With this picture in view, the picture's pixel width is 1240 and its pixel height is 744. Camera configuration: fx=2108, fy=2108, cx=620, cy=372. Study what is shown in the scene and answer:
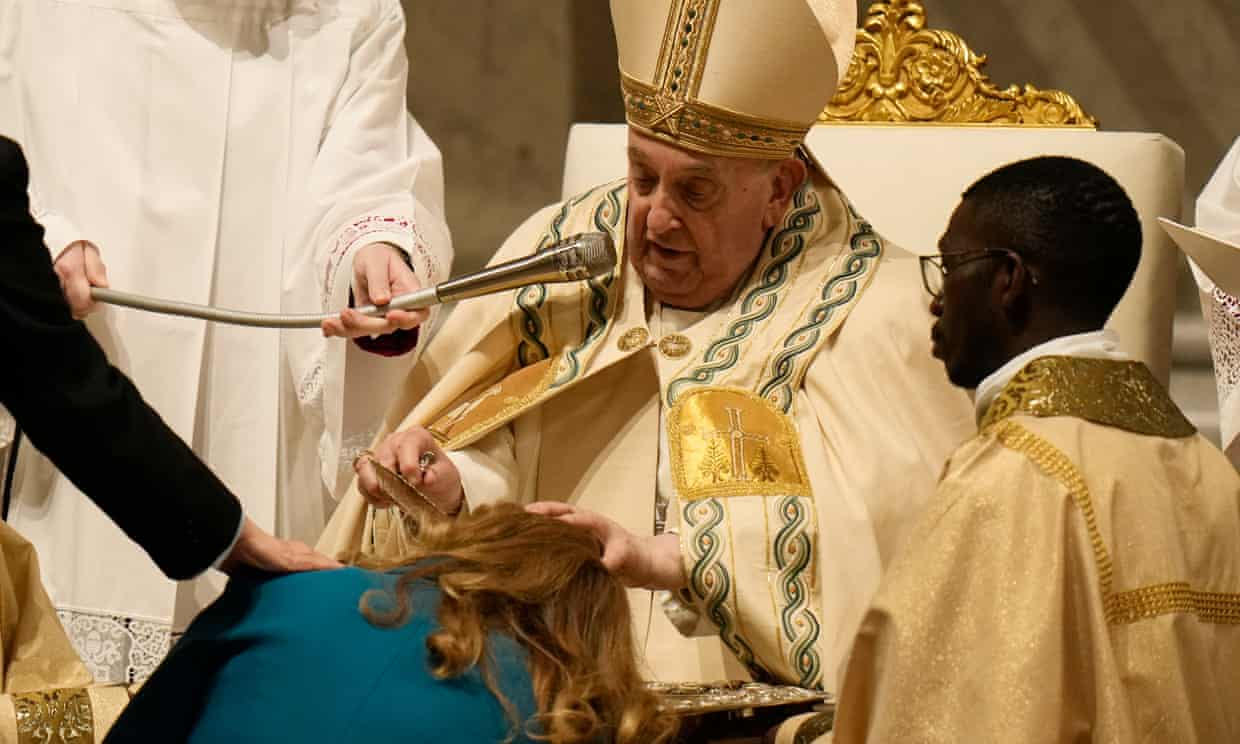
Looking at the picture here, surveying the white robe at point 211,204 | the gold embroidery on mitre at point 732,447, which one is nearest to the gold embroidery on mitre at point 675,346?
the gold embroidery on mitre at point 732,447

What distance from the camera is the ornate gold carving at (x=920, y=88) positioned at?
13.0ft

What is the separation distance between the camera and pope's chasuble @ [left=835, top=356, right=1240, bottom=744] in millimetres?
2225

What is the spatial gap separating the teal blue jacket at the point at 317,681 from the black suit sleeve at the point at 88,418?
93 millimetres

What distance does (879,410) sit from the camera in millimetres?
3193

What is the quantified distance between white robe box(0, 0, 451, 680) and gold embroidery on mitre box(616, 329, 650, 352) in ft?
1.42

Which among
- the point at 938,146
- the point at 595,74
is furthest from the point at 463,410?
the point at 595,74

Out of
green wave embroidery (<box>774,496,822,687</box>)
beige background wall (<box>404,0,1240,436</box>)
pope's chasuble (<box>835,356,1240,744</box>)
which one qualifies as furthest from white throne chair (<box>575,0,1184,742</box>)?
beige background wall (<box>404,0,1240,436</box>)

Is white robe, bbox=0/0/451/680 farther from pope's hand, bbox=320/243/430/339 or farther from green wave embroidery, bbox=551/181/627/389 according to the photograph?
green wave embroidery, bbox=551/181/627/389

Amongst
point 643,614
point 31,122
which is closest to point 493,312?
point 643,614

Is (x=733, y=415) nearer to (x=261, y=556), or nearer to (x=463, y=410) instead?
(x=463, y=410)

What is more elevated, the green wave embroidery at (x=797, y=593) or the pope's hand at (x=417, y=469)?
the pope's hand at (x=417, y=469)

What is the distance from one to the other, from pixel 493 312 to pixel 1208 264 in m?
1.15

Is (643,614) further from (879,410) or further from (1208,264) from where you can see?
(1208,264)

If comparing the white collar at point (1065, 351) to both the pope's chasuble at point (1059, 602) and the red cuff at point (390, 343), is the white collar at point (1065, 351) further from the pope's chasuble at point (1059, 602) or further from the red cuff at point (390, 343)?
the red cuff at point (390, 343)
